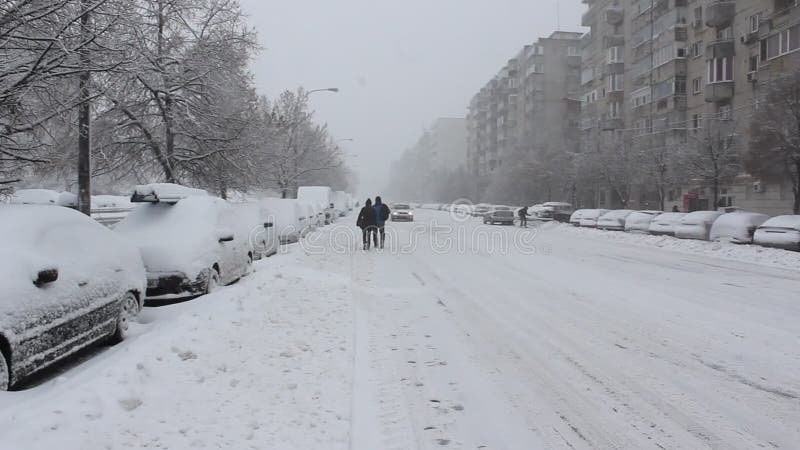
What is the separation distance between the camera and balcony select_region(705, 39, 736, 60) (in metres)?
36.7

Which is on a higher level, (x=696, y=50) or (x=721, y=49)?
(x=696, y=50)

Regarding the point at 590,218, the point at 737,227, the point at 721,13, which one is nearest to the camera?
the point at 737,227

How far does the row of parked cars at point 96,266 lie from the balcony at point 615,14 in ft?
174

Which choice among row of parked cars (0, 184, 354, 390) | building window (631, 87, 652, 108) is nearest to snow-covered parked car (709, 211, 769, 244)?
row of parked cars (0, 184, 354, 390)

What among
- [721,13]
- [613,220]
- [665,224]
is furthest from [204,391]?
[721,13]

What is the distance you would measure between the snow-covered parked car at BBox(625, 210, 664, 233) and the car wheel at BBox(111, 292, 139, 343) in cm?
2576

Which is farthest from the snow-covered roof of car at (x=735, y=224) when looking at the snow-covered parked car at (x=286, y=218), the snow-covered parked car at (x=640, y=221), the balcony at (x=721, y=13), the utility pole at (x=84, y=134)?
the balcony at (x=721, y=13)

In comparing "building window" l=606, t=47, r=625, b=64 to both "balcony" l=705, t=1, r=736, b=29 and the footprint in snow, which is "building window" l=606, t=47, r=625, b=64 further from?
the footprint in snow

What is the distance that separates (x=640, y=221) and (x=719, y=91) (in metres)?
16.2

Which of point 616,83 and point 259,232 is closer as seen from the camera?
point 259,232

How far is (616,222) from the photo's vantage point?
30234 mm

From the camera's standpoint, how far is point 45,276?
4641 mm

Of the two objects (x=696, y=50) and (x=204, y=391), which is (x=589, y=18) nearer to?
(x=696, y=50)

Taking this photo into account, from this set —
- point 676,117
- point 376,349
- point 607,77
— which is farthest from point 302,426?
point 607,77
